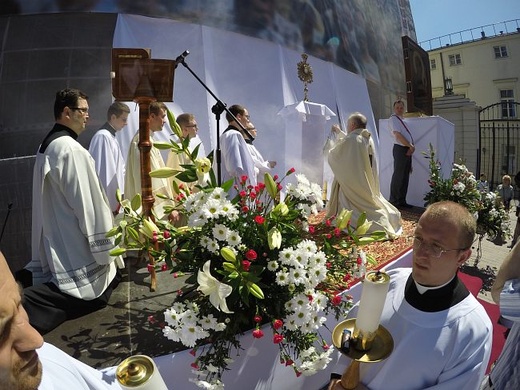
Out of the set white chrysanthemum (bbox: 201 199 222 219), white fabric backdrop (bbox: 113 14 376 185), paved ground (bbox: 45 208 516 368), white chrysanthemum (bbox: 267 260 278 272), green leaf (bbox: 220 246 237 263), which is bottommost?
paved ground (bbox: 45 208 516 368)

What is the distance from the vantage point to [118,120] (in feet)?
13.5

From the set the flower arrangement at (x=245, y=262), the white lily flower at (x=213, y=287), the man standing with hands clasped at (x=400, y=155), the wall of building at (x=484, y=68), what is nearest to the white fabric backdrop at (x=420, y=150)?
the man standing with hands clasped at (x=400, y=155)

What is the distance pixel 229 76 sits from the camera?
Answer: 7.18m

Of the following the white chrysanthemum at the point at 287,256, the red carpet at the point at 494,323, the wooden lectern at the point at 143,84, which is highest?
the wooden lectern at the point at 143,84

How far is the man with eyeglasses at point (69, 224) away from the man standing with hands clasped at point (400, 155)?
6016 millimetres

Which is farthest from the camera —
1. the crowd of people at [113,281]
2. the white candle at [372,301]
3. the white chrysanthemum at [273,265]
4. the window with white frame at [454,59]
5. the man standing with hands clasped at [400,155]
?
the window with white frame at [454,59]

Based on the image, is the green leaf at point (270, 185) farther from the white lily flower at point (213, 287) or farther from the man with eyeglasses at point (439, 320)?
the man with eyeglasses at point (439, 320)

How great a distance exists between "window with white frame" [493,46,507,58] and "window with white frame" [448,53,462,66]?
2635mm

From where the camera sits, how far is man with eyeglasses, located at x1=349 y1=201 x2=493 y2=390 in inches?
62.3

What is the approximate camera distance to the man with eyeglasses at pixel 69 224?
2527 mm

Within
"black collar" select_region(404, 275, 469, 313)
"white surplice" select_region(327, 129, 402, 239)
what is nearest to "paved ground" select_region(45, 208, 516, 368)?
"black collar" select_region(404, 275, 469, 313)

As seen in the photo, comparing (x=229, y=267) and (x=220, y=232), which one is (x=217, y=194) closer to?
(x=220, y=232)

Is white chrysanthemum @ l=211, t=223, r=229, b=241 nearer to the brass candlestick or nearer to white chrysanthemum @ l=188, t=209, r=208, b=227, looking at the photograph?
white chrysanthemum @ l=188, t=209, r=208, b=227

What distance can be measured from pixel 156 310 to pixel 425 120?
6.54 meters
